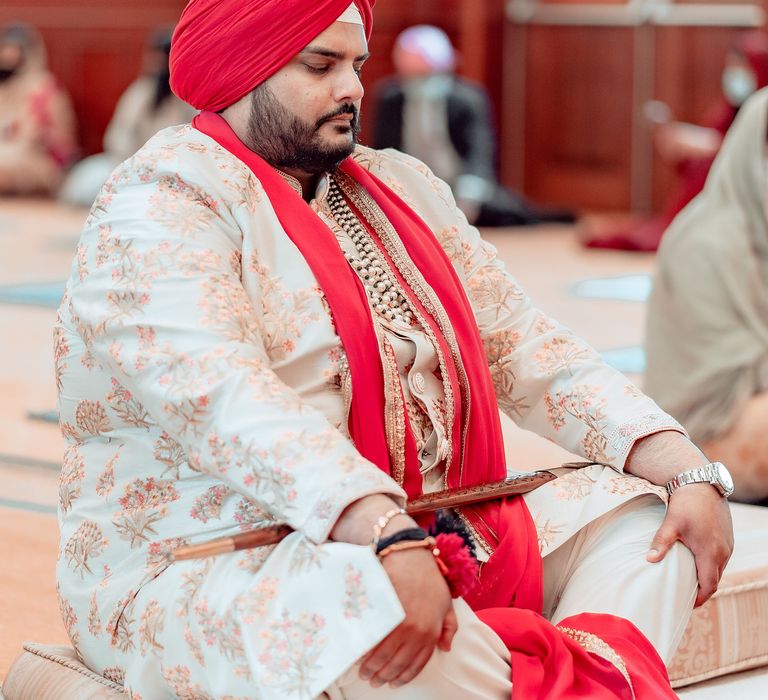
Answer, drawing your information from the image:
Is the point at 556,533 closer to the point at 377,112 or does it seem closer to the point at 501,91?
the point at 377,112

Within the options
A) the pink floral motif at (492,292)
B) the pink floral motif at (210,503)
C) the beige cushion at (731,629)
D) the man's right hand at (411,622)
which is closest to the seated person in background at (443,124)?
the beige cushion at (731,629)

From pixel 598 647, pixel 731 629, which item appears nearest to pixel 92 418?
pixel 598 647

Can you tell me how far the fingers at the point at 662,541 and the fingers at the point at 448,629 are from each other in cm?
40

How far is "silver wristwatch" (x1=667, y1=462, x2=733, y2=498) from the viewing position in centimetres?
204

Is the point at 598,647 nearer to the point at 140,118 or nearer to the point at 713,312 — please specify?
the point at 713,312

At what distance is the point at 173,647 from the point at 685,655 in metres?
0.97

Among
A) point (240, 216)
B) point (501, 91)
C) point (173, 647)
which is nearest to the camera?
point (173, 647)

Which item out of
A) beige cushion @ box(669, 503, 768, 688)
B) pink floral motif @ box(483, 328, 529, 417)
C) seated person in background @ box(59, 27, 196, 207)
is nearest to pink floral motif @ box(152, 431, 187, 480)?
pink floral motif @ box(483, 328, 529, 417)

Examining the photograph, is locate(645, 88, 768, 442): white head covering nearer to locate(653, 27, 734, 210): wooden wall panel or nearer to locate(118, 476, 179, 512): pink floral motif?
locate(118, 476, 179, 512): pink floral motif

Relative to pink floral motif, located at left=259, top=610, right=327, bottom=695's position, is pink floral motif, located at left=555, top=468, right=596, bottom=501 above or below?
below

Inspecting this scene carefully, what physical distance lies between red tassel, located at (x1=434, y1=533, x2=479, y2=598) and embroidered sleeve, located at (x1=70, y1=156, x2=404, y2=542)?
0.08 meters

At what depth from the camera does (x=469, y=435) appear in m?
2.08

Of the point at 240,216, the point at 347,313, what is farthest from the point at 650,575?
the point at 240,216

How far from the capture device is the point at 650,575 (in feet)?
6.47
